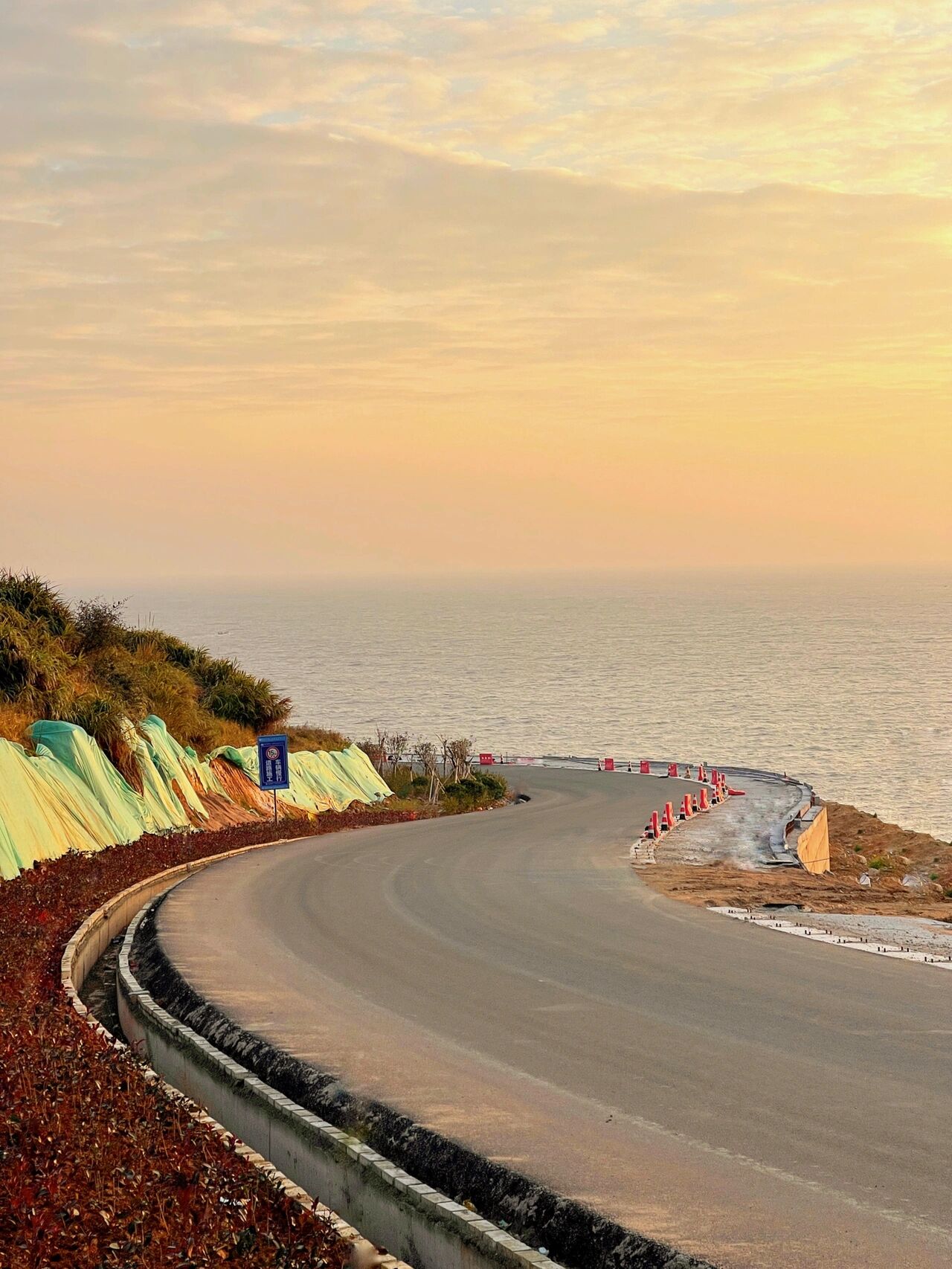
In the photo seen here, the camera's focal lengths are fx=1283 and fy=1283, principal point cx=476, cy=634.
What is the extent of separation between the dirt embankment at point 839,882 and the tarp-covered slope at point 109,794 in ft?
33.7

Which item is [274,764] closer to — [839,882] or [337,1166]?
[839,882]

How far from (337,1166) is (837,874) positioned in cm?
2875

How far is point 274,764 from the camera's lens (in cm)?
2948

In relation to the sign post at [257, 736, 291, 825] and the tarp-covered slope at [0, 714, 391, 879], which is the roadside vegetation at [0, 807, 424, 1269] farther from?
the sign post at [257, 736, 291, 825]

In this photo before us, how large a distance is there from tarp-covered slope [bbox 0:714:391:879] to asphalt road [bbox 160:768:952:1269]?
2.92 metres

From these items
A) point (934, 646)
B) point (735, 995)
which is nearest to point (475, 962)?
point (735, 995)

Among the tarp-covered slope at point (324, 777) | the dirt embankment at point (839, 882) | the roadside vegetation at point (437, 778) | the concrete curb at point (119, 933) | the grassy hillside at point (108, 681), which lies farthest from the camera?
the roadside vegetation at point (437, 778)

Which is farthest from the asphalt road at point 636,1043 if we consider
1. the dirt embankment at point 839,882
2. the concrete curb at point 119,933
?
the dirt embankment at point 839,882

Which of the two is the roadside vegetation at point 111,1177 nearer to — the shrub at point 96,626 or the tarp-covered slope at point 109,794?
the tarp-covered slope at point 109,794

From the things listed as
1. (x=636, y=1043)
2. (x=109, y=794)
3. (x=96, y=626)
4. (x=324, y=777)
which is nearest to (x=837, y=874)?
(x=324, y=777)

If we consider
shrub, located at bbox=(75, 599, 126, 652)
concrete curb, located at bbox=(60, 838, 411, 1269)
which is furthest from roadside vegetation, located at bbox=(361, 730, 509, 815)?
concrete curb, located at bbox=(60, 838, 411, 1269)

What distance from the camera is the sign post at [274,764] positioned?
2906cm

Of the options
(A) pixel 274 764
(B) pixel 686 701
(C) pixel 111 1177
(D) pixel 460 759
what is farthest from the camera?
(B) pixel 686 701

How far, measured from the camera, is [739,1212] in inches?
273
